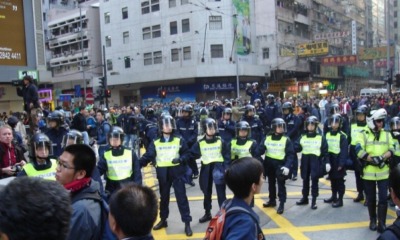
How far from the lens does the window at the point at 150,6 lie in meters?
42.1

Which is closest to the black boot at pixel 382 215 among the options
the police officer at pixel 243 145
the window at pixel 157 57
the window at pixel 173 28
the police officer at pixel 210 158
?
the police officer at pixel 243 145

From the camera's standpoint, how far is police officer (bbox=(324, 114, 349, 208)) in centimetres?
786

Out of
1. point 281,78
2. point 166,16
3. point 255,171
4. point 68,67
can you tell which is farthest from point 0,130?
point 68,67

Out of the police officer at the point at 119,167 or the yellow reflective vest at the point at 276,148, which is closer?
the police officer at the point at 119,167

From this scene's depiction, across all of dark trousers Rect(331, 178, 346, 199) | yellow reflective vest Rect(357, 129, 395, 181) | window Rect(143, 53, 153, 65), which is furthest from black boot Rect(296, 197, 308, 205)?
window Rect(143, 53, 153, 65)

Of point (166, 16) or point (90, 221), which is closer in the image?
point (90, 221)

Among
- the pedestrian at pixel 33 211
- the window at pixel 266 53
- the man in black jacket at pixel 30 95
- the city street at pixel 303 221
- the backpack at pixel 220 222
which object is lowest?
the city street at pixel 303 221

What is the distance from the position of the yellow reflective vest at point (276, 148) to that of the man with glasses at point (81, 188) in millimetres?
5118

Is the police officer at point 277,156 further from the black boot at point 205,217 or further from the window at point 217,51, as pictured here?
the window at point 217,51

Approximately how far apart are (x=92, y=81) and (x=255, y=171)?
49073 mm

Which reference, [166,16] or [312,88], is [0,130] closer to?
[166,16]

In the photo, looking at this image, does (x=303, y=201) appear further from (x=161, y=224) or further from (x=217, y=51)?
(x=217, y=51)

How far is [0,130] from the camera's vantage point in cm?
623

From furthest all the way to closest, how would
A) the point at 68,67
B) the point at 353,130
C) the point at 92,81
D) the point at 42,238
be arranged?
1. the point at 68,67
2. the point at 92,81
3. the point at 353,130
4. the point at 42,238
